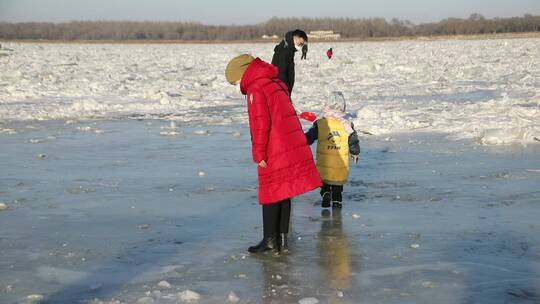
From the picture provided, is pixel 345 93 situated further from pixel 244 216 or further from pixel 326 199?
pixel 244 216

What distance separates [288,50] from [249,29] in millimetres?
125350

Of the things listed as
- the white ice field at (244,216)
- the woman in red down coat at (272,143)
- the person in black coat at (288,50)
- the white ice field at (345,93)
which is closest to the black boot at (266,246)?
the woman in red down coat at (272,143)

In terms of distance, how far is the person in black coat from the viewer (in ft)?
26.4

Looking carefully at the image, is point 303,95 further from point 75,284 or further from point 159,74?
point 75,284

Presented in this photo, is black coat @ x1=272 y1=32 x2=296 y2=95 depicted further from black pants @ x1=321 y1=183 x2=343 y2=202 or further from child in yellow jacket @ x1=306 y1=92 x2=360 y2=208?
black pants @ x1=321 y1=183 x2=343 y2=202

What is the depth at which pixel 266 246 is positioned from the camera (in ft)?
17.9

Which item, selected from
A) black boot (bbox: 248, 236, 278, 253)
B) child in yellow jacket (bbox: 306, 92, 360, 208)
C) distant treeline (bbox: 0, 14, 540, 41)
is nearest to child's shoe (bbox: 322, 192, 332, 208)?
child in yellow jacket (bbox: 306, 92, 360, 208)

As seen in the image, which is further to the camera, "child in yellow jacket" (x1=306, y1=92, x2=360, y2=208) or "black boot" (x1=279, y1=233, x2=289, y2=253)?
"child in yellow jacket" (x1=306, y1=92, x2=360, y2=208)

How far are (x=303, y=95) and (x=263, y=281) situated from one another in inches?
648

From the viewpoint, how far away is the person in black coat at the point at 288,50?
8055 millimetres

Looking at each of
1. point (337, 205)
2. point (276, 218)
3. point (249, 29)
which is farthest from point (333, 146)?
point (249, 29)

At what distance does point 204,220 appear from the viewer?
6.55 meters

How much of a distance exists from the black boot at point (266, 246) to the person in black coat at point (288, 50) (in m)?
3.00

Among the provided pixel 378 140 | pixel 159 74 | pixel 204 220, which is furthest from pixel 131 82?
pixel 204 220
